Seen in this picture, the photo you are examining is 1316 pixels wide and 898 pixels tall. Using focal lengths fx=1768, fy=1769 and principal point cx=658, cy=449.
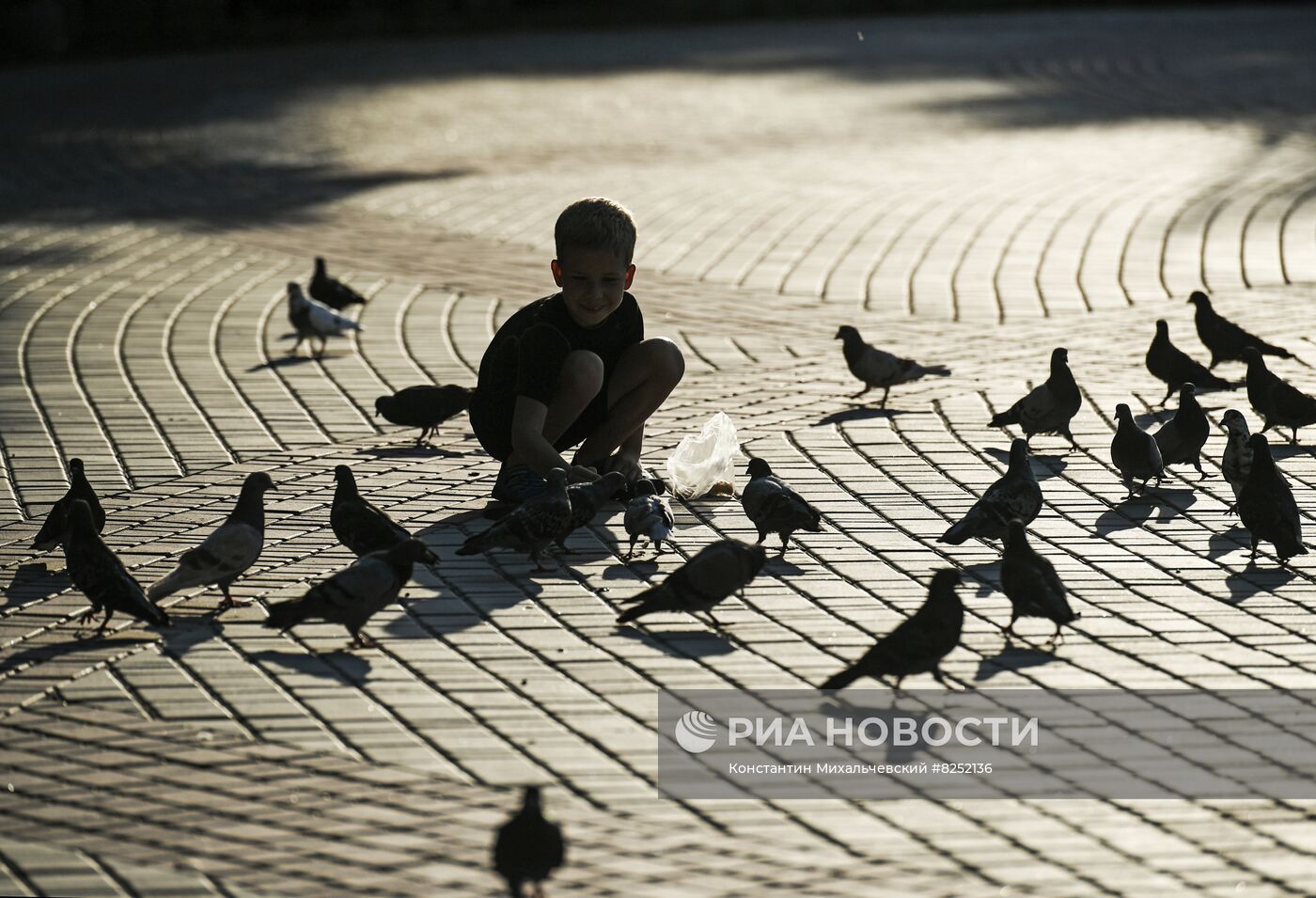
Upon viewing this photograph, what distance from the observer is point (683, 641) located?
6094 millimetres

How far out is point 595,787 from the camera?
16.1ft

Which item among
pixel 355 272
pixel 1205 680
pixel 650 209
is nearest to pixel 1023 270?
pixel 650 209

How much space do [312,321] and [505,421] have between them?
340 centimetres

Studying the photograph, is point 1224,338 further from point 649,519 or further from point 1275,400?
point 649,519

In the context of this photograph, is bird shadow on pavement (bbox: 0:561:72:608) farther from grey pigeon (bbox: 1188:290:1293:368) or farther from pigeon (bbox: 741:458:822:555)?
grey pigeon (bbox: 1188:290:1293:368)

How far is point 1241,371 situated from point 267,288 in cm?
665

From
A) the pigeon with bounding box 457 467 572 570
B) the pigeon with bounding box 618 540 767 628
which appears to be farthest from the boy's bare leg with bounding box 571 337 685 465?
the pigeon with bounding box 618 540 767 628

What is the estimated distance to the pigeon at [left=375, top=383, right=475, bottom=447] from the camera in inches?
336

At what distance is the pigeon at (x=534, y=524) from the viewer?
6648mm

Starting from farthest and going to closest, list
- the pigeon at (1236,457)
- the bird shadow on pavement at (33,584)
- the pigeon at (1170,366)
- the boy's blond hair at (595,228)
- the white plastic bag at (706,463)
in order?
the pigeon at (1170,366) → the white plastic bag at (706,463) → the pigeon at (1236,457) → the boy's blond hair at (595,228) → the bird shadow on pavement at (33,584)

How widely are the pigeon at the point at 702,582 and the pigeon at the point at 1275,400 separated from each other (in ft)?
11.7

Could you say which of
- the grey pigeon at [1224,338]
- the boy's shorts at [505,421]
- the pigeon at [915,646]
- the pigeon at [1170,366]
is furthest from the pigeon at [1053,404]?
the pigeon at [915,646]

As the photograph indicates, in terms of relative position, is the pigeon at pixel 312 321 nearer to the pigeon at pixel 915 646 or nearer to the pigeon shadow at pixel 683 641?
the pigeon shadow at pixel 683 641

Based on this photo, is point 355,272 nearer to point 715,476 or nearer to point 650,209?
point 650,209
